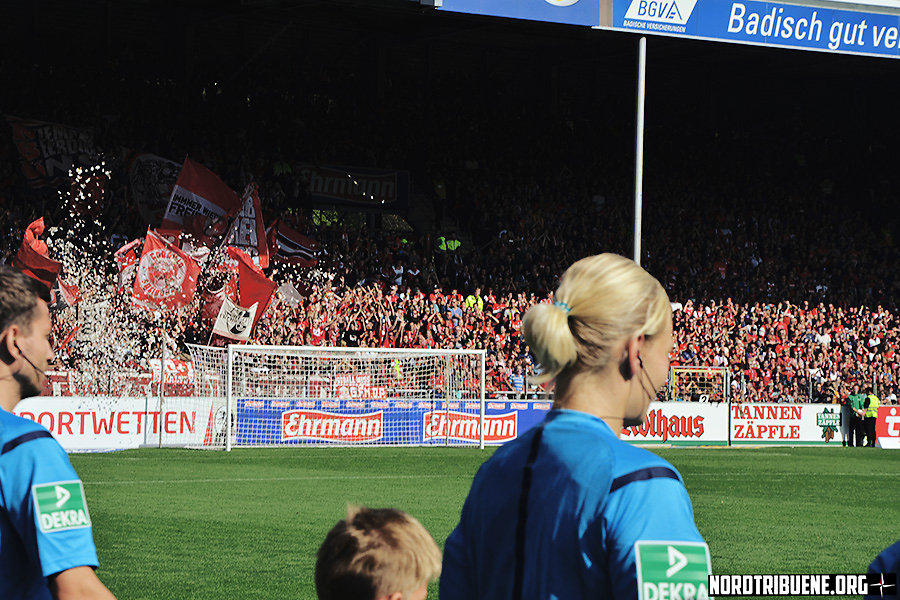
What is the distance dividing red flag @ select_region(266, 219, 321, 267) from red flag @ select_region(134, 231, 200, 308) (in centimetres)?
347

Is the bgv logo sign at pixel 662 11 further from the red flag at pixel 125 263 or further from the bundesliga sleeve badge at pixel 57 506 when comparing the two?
the bundesliga sleeve badge at pixel 57 506

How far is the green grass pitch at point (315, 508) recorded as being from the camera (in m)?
9.34

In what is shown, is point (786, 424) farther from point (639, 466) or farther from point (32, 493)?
point (639, 466)

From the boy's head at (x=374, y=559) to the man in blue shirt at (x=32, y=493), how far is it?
595 millimetres

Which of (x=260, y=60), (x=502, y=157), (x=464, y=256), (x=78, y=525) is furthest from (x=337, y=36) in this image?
(x=78, y=525)

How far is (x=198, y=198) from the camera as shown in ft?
92.0

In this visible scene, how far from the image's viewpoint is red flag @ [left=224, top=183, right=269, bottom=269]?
27.1 meters

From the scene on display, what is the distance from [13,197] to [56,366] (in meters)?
5.91

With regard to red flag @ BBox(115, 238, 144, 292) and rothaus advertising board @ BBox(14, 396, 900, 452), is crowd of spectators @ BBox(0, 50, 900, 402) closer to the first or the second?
red flag @ BBox(115, 238, 144, 292)

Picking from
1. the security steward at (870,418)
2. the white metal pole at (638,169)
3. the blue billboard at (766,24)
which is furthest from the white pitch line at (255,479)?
the security steward at (870,418)

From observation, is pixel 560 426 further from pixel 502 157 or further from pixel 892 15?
pixel 502 157

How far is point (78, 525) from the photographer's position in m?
2.70

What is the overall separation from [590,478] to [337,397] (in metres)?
21.9

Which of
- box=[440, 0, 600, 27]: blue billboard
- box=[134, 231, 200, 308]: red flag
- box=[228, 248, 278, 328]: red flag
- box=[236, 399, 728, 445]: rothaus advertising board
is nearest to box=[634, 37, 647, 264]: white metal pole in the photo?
box=[440, 0, 600, 27]: blue billboard
